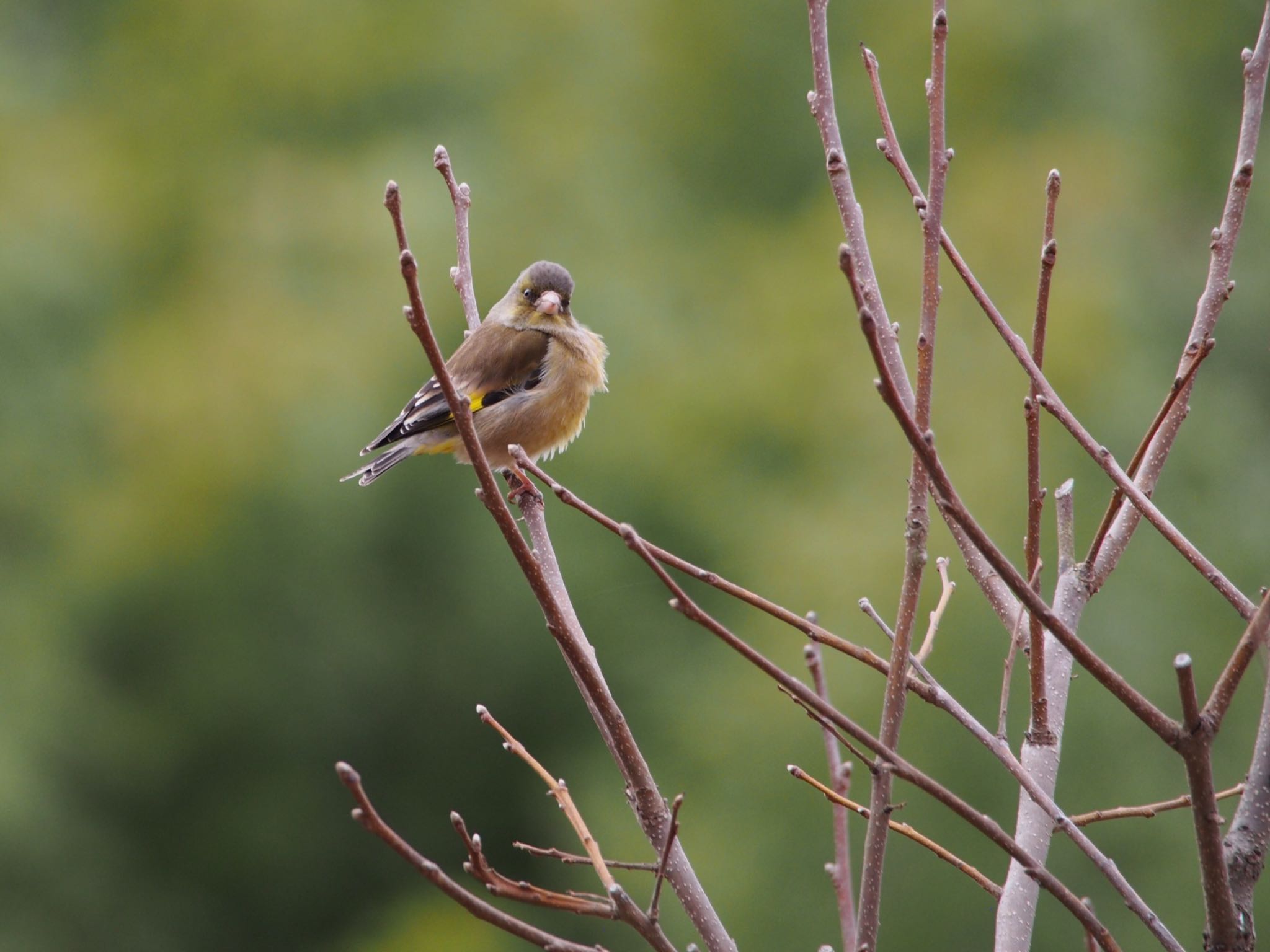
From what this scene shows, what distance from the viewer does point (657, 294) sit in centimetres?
1411

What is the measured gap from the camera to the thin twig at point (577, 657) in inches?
55.0

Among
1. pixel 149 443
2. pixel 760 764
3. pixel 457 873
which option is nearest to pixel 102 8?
pixel 149 443

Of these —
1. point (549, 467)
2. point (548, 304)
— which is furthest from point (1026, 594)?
point (549, 467)

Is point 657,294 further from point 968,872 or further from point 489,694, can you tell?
point 968,872

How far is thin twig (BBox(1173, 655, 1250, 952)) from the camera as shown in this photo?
121 centimetres

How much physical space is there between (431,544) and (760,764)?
480 cm

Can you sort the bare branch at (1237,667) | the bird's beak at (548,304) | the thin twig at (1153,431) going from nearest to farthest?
1. the bare branch at (1237,667)
2. the thin twig at (1153,431)
3. the bird's beak at (548,304)

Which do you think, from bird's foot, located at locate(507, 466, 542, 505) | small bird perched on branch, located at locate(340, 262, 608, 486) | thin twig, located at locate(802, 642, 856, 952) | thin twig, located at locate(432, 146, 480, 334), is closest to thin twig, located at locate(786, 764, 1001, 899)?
thin twig, located at locate(802, 642, 856, 952)

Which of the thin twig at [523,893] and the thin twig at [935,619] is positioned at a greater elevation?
the thin twig at [935,619]

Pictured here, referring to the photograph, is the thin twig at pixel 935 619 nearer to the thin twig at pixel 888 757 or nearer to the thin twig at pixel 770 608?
the thin twig at pixel 770 608

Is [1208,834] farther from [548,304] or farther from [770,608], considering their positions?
[548,304]

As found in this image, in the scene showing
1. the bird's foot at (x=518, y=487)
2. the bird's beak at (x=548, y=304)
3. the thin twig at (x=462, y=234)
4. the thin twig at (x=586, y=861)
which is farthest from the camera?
the bird's beak at (x=548, y=304)

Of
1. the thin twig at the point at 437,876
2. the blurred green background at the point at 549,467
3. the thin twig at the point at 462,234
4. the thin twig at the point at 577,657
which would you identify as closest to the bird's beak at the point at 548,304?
the thin twig at the point at 462,234

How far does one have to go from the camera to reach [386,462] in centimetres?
452
